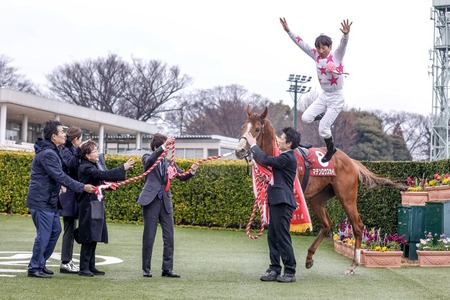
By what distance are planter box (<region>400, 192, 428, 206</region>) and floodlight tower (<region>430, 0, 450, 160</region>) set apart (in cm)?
3763

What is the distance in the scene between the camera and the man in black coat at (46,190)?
7836mm

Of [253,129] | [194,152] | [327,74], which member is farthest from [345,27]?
[194,152]

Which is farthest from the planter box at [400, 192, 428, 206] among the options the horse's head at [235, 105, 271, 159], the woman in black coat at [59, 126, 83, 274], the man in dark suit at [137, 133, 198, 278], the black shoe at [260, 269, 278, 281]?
the woman in black coat at [59, 126, 83, 274]

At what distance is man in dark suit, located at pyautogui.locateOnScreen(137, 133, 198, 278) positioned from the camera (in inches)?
330

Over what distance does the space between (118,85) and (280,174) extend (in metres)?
56.6

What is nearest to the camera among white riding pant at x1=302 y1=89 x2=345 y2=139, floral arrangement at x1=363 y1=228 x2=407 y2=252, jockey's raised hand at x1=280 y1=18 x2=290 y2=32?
jockey's raised hand at x1=280 y1=18 x2=290 y2=32

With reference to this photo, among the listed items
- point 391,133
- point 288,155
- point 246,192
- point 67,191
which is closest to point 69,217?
point 67,191

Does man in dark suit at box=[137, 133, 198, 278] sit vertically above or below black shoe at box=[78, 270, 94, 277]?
above

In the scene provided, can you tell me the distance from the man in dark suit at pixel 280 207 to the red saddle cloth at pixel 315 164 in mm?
1098

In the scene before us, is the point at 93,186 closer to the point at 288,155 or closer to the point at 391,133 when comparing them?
the point at 288,155

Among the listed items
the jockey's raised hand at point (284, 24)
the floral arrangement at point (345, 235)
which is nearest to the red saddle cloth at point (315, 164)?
the jockey's raised hand at point (284, 24)

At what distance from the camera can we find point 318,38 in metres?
8.73

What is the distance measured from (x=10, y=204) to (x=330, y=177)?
12015 mm

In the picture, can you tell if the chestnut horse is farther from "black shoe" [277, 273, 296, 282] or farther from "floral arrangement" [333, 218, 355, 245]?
"floral arrangement" [333, 218, 355, 245]
